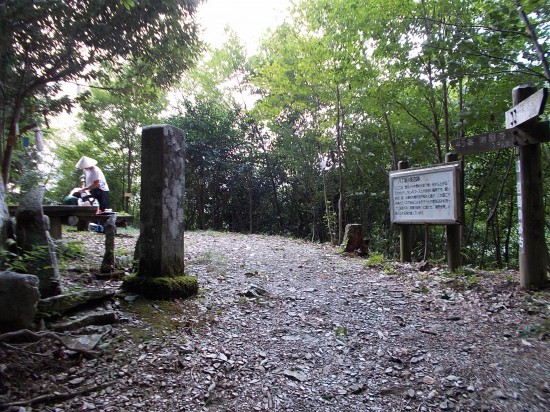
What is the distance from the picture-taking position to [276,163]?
1380cm

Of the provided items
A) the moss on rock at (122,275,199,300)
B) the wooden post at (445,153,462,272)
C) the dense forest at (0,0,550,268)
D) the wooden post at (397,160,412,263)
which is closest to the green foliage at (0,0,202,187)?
the dense forest at (0,0,550,268)

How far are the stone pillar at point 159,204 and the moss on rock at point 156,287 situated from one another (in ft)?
0.29

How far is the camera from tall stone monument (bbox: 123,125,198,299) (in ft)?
11.8

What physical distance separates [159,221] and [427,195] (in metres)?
4.19

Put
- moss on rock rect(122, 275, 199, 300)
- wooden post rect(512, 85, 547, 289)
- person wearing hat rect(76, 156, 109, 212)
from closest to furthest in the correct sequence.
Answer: moss on rock rect(122, 275, 199, 300), wooden post rect(512, 85, 547, 289), person wearing hat rect(76, 156, 109, 212)

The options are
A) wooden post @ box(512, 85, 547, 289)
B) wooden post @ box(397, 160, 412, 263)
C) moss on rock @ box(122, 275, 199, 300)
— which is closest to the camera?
moss on rock @ box(122, 275, 199, 300)

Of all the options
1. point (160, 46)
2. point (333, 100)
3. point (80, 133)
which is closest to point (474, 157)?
point (333, 100)

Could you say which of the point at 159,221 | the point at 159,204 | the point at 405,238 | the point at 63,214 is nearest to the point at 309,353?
the point at 159,221

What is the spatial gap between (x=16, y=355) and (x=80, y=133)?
54.0ft

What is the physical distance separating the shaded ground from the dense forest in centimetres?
291

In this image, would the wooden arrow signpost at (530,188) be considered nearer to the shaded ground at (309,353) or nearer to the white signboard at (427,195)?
the shaded ground at (309,353)

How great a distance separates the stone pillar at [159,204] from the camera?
11.9ft

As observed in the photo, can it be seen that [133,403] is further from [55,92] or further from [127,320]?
[55,92]

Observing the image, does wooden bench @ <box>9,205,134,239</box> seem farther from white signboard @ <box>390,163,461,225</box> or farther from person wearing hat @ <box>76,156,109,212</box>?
white signboard @ <box>390,163,461,225</box>
